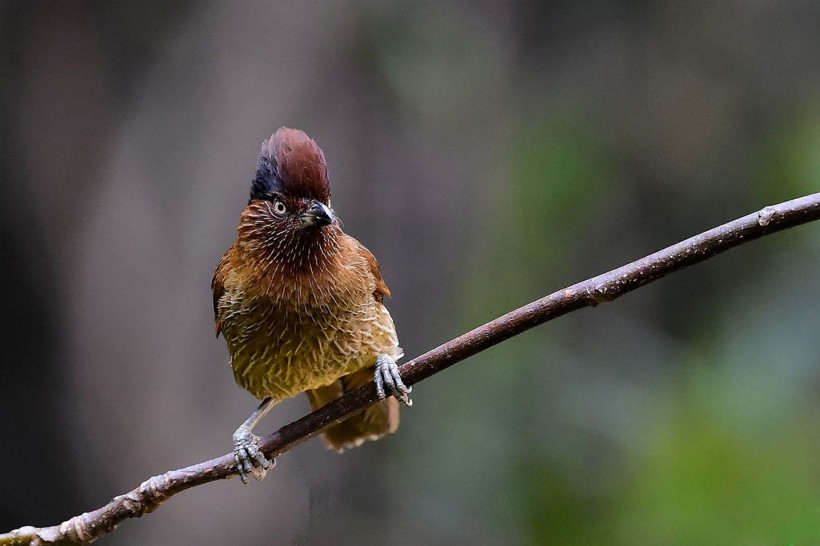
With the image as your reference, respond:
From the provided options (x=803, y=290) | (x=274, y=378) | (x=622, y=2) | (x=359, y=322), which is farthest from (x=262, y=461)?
(x=622, y=2)

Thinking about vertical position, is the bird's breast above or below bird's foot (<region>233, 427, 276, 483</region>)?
above

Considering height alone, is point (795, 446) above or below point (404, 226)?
below

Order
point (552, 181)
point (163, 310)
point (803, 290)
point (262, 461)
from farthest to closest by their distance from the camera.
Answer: point (552, 181) → point (163, 310) → point (803, 290) → point (262, 461)

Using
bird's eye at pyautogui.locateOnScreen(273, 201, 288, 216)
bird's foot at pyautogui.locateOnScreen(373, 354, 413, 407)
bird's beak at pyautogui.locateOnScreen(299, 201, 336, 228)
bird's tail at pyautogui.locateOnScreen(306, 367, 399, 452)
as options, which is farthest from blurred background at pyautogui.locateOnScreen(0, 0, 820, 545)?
bird's beak at pyautogui.locateOnScreen(299, 201, 336, 228)

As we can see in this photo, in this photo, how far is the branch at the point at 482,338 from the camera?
1970mm

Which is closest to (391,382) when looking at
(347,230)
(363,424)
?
(363,424)

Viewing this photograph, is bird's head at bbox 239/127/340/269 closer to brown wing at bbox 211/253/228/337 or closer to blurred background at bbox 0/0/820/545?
brown wing at bbox 211/253/228/337

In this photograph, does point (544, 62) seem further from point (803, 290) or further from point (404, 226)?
point (803, 290)

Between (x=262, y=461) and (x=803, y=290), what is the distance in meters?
2.48

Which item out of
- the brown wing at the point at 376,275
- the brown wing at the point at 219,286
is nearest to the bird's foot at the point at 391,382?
the brown wing at the point at 376,275

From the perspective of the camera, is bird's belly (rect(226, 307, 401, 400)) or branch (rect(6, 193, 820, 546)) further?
bird's belly (rect(226, 307, 401, 400))

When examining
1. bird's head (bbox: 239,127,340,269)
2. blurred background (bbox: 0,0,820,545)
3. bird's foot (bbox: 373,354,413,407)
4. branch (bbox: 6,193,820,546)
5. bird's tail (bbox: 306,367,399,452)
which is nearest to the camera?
branch (bbox: 6,193,820,546)

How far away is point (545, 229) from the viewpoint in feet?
17.0

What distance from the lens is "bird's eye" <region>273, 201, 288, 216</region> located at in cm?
297
